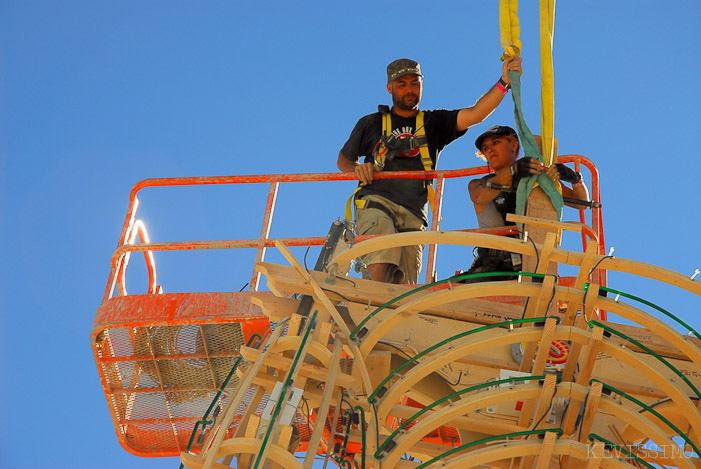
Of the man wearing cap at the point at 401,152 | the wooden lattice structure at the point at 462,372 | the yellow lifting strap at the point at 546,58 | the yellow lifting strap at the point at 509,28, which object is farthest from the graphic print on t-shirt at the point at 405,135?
the wooden lattice structure at the point at 462,372

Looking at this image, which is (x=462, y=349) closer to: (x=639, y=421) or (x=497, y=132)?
(x=639, y=421)

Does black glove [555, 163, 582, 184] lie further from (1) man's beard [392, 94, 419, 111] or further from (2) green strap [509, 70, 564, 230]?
(1) man's beard [392, 94, 419, 111]

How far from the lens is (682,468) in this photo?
566 centimetres

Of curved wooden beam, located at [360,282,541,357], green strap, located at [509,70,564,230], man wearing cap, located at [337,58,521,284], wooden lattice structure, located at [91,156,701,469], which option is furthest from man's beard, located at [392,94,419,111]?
curved wooden beam, located at [360,282,541,357]

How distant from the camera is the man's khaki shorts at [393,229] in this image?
29.2ft

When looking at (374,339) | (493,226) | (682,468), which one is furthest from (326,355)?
(493,226)

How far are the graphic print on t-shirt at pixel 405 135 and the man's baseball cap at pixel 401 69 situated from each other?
0.61m

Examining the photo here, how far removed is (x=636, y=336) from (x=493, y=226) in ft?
7.69

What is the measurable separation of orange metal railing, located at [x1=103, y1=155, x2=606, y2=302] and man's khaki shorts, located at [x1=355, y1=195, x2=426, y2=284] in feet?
0.72

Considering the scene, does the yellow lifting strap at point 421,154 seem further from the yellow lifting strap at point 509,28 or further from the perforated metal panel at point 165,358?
the perforated metal panel at point 165,358

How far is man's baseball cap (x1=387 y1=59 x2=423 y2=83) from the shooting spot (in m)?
10.3

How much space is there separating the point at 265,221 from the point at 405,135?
6.34 ft

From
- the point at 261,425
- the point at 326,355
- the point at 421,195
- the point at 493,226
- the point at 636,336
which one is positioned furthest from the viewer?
the point at 421,195

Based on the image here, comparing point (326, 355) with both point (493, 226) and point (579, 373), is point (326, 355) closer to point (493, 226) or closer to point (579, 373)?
point (579, 373)
